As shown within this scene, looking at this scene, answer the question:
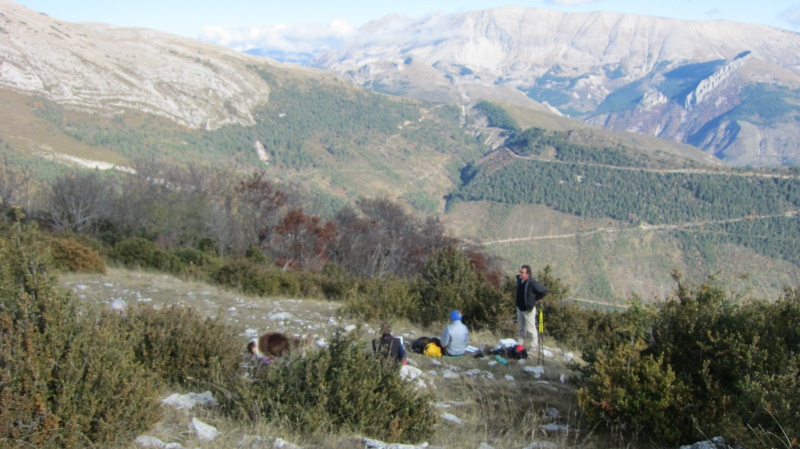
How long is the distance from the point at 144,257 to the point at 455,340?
12367 mm

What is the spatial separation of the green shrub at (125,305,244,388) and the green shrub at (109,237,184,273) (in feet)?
38.8

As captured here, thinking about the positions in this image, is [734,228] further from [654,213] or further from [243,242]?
[243,242]

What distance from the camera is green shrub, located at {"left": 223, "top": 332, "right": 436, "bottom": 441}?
4.40 m

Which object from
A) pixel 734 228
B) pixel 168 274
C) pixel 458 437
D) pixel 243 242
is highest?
Result: pixel 458 437

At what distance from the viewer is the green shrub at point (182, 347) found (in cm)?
538

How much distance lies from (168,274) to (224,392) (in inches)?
495

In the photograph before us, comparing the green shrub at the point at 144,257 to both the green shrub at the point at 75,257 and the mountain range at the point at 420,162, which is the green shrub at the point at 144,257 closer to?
the green shrub at the point at 75,257

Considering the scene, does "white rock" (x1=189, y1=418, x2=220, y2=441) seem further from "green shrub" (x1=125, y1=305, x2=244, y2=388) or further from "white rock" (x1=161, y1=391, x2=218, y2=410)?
"green shrub" (x1=125, y1=305, x2=244, y2=388)

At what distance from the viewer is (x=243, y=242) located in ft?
100.0

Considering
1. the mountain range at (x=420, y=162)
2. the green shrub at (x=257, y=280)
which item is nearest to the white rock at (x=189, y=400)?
the green shrub at (x=257, y=280)

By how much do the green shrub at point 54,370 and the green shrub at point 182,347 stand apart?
1.33 meters

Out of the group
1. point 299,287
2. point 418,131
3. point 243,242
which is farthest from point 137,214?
point 418,131

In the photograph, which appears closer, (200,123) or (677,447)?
(677,447)

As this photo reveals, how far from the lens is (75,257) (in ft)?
44.6
